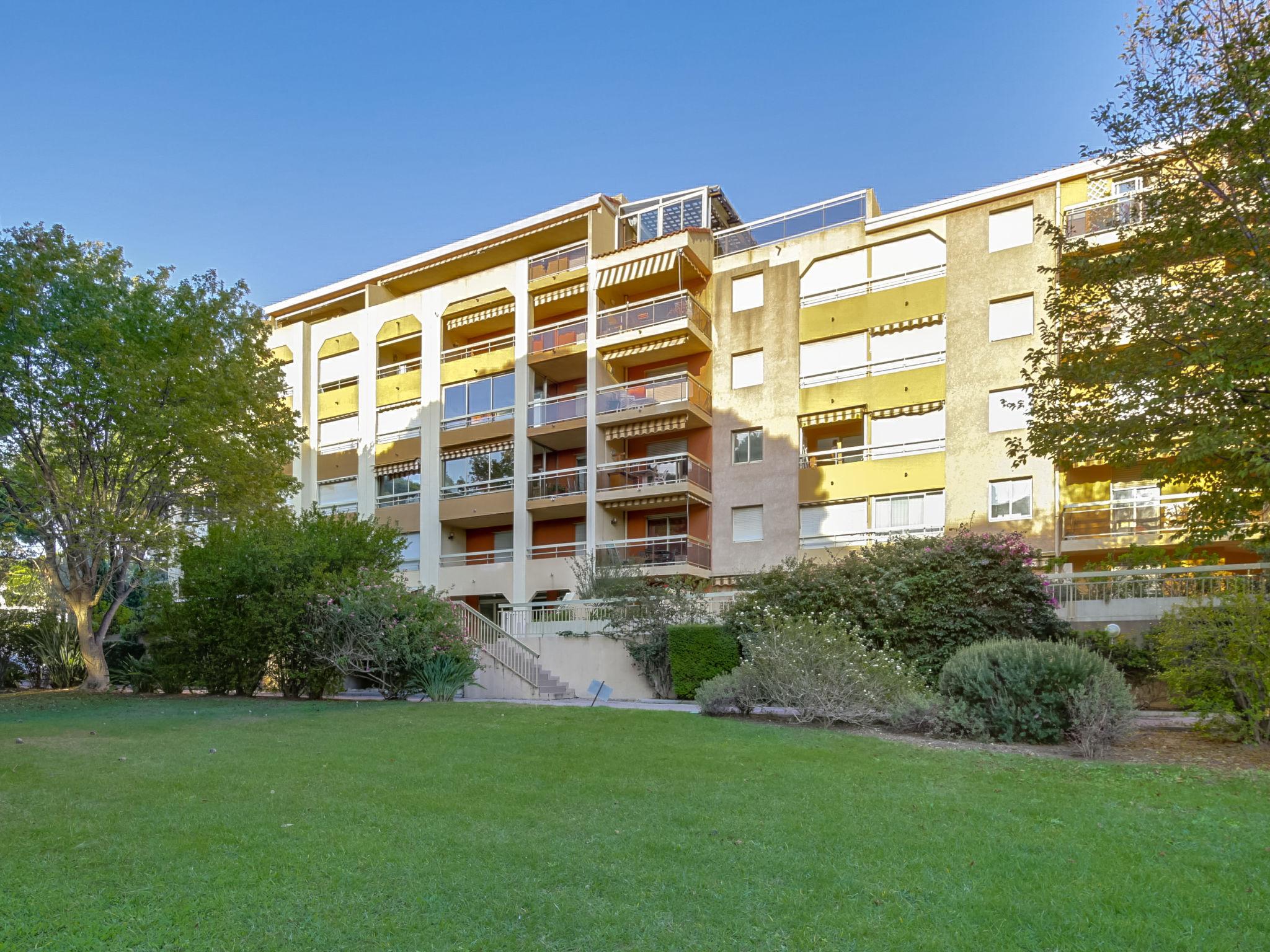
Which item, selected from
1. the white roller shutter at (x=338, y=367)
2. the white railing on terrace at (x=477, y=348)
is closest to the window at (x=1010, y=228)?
the white railing on terrace at (x=477, y=348)

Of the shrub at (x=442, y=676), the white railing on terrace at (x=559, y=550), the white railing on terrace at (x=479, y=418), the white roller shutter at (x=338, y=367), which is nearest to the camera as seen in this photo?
the shrub at (x=442, y=676)

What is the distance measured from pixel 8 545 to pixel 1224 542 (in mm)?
32289

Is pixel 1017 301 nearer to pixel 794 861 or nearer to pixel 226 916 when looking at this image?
pixel 794 861

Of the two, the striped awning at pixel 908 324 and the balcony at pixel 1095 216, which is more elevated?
the balcony at pixel 1095 216

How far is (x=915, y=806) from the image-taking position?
7.20 metres

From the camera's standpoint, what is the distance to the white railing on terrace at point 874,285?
29688mm

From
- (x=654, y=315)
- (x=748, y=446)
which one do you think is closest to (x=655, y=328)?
(x=654, y=315)

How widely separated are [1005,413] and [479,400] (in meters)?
20.2

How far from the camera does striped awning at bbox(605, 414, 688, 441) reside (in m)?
32.2

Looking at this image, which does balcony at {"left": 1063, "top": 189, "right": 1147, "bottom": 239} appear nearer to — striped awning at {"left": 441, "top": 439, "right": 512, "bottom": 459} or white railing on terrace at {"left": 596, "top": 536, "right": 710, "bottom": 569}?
white railing on terrace at {"left": 596, "top": 536, "right": 710, "bottom": 569}

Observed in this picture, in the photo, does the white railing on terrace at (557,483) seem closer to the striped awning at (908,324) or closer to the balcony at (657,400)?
the balcony at (657,400)

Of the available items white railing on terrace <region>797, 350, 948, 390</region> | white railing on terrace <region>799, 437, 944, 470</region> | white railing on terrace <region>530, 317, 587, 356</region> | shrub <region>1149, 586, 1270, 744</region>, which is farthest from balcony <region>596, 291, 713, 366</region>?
shrub <region>1149, 586, 1270, 744</region>

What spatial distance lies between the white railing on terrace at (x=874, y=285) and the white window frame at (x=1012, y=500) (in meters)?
7.28

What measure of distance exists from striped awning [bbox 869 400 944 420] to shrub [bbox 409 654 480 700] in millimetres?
17657
